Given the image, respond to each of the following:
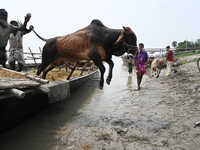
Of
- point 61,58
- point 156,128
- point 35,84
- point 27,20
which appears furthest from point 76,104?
point 27,20

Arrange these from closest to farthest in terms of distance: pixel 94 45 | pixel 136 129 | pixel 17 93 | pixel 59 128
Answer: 1. pixel 17 93
2. pixel 136 129
3. pixel 59 128
4. pixel 94 45

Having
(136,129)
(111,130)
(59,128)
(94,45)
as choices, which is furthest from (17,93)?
(94,45)

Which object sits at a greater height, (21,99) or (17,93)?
(17,93)

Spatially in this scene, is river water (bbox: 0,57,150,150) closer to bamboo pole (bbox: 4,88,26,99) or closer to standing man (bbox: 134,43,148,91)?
bamboo pole (bbox: 4,88,26,99)

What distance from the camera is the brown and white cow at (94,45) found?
347 centimetres

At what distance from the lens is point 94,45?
345 cm

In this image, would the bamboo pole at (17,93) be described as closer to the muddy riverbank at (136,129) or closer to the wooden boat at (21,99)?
the wooden boat at (21,99)

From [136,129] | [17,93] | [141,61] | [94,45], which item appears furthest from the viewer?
[141,61]

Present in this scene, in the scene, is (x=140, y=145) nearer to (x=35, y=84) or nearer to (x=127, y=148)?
(x=127, y=148)

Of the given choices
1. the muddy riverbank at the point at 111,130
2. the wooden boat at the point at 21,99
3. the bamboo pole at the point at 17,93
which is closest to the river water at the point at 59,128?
the muddy riverbank at the point at 111,130

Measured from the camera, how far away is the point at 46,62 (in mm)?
4082

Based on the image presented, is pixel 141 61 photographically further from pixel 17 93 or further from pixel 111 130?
pixel 17 93

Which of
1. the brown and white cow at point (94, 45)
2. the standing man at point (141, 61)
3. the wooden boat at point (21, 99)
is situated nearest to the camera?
the wooden boat at point (21, 99)

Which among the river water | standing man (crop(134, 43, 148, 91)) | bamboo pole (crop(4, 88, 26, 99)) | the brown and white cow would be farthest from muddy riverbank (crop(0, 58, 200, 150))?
standing man (crop(134, 43, 148, 91))
